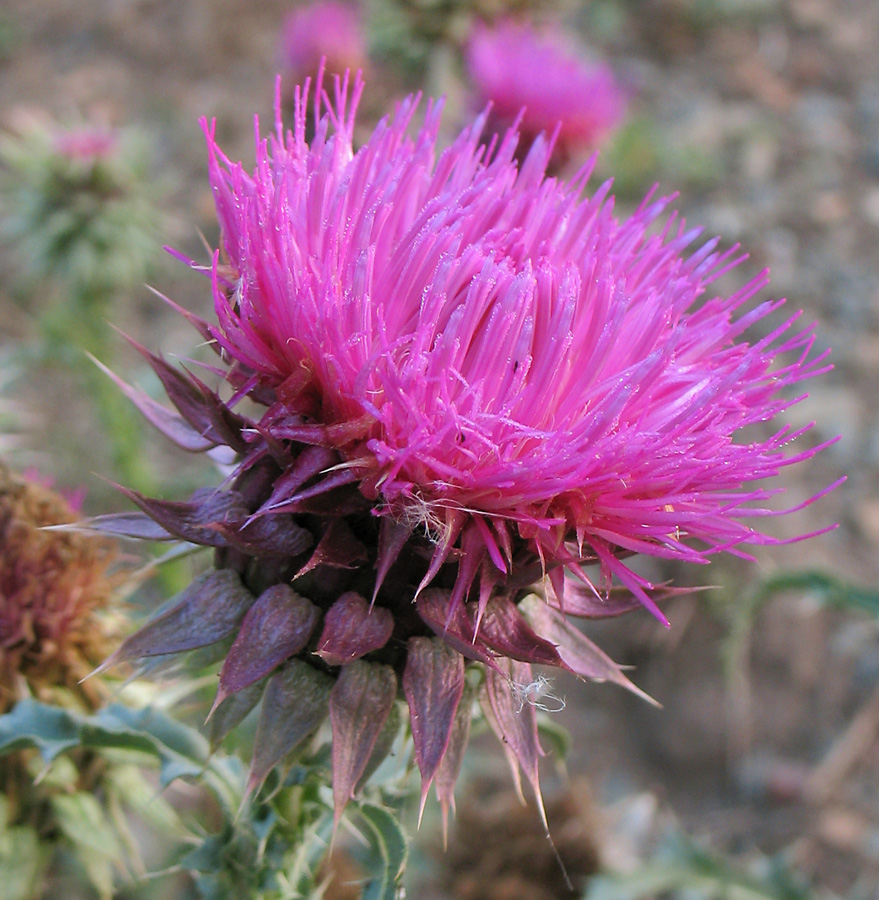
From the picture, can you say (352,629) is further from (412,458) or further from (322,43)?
(322,43)

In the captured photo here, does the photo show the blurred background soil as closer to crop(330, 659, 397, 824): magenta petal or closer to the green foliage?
the green foliage

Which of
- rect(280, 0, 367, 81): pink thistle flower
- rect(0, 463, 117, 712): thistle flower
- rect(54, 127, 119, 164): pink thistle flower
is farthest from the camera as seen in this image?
rect(280, 0, 367, 81): pink thistle flower

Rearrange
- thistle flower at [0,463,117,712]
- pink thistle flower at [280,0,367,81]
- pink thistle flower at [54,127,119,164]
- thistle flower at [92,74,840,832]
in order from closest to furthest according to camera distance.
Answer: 1. thistle flower at [92,74,840,832]
2. thistle flower at [0,463,117,712]
3. pink thistle flower at [54,127,119,164]
4. pink thistle flower at [280,0,367,81]

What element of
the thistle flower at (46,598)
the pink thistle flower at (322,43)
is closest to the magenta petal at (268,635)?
the thistle flower at (46,598)

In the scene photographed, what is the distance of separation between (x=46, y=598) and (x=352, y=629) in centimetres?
107

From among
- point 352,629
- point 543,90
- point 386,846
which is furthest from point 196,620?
point 543,90

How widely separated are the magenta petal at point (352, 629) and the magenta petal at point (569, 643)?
13.9 inches

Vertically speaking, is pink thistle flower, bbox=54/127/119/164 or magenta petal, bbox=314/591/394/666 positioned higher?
pink thistle flower, bbox=54/127/119/164

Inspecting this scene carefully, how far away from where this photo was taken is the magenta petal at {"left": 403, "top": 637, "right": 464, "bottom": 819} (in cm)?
171

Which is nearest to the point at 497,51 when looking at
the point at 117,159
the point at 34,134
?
the point at 117,159

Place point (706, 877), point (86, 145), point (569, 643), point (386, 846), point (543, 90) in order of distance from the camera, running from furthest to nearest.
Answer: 1. point (543, 90)
2. point (86, 145)
3. point (706, 877)
4. point (569, 643)
5. point (386, 846)

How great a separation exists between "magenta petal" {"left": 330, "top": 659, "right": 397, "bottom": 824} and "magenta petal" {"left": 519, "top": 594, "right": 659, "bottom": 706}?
1.18 ft

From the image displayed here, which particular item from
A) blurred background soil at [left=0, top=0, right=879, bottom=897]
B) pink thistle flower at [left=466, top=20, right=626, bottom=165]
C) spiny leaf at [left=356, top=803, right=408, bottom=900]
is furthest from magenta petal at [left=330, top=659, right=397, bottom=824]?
pink thistle flower at [left=466, top=20, right=626, bottom=165]

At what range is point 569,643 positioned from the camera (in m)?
2.07
